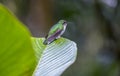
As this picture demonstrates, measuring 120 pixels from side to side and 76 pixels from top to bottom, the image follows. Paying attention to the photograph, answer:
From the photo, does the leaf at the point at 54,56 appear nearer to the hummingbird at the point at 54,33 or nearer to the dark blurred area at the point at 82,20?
the hummingbird at the point at 54,33

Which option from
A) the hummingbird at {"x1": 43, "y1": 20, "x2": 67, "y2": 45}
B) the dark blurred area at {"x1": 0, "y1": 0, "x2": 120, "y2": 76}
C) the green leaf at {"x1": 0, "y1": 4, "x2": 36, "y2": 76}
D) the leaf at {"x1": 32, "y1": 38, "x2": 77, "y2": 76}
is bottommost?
the dark blurred area at {"x1": 0, "y1": 0, "x2": 120, "y2": 76}

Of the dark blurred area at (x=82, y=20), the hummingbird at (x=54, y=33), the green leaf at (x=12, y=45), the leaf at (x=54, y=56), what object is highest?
the green leaf at (x=12, y=45)

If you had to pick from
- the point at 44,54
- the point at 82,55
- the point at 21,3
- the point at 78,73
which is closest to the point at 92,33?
the point at 82,55

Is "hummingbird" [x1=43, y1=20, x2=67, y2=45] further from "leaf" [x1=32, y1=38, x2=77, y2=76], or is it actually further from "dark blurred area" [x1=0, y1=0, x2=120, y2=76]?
"dark blurred area" [x1=0, y1=0, x2=120, y2=76]

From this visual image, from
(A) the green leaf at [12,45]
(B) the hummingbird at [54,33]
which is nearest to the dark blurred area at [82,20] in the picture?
(B) the hummingbird at [54,33]

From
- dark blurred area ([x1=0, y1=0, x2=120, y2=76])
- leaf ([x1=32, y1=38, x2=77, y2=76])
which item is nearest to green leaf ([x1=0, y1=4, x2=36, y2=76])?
leaf ([x1=32, y1=38, x2=77, y2=76])

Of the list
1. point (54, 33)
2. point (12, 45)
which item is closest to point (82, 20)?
point (54, 33)
